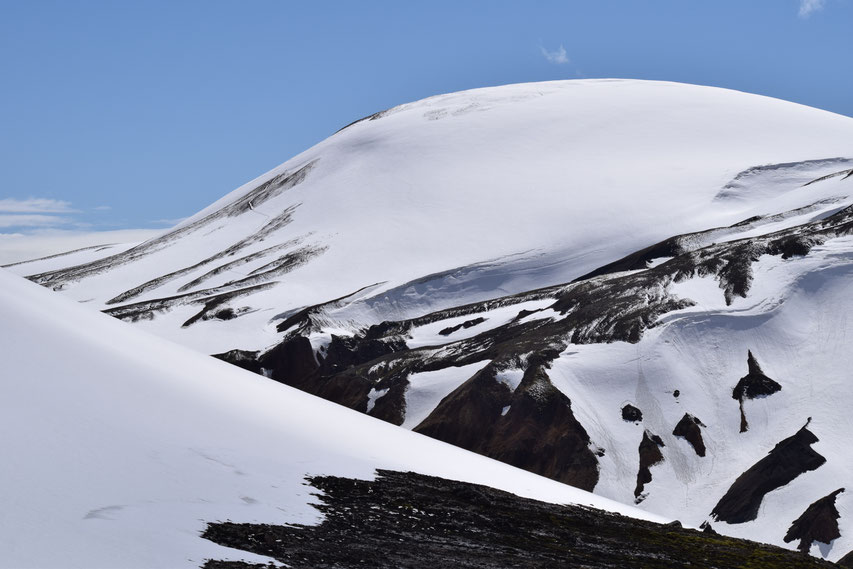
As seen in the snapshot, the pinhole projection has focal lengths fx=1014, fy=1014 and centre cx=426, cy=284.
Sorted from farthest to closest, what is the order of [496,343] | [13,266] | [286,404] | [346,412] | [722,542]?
1. [13,266]
2. [496,343]
3. [346,412]
4. [286,404]
5. [722,542]

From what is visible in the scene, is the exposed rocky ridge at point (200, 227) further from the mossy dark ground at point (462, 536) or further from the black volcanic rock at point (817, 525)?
the mossy dark ground at point (462, 536)

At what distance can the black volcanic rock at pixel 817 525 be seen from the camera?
186 ft

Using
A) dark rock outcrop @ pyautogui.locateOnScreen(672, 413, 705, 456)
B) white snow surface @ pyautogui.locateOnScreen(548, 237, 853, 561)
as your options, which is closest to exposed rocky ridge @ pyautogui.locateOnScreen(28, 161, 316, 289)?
white snow surface @ pyautogui.locateOnScreen(548, 237, 853, 561)


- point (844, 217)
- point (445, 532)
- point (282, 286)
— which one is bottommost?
Result: point (445, 532)

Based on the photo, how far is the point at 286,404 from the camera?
41.3 m

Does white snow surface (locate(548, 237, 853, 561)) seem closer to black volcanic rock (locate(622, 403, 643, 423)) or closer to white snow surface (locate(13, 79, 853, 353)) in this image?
black volcanic rock (locate(622, 403, 643, 423))

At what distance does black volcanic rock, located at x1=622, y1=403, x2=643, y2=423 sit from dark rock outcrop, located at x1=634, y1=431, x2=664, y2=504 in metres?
1.55

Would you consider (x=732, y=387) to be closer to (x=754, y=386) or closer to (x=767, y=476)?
(x=754, y=386)

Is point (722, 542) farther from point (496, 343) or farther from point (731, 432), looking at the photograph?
point (496, 343)

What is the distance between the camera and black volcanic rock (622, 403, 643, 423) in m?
72.9

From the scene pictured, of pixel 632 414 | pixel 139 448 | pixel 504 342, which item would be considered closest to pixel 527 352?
pixel 504 342

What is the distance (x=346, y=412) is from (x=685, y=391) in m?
36.1

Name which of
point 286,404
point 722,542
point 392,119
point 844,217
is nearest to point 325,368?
point 844,217

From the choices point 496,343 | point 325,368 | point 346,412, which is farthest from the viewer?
point 325,368
